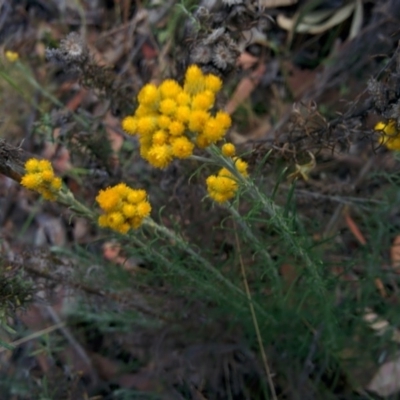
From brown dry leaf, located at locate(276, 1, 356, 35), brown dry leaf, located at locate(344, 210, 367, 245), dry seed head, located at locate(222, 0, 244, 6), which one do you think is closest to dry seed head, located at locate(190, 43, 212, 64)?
dry seed head, located at locate(222, 0, 244, 6)

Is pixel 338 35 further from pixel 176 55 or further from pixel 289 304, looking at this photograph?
pixel 289 304

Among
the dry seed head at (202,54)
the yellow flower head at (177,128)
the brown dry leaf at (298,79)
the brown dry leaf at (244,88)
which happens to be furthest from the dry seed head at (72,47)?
the brown dry leaf at (298,79)

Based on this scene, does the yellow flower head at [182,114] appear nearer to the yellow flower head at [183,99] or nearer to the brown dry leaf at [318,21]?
the yellow flower head at [183,99]

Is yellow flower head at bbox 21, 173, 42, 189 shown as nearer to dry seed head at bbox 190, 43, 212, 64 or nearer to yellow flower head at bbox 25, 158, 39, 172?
yellow flower head at bbox 25, 158, 39, 172

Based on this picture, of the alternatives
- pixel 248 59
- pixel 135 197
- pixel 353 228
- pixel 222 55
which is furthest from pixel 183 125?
pixel 248 59

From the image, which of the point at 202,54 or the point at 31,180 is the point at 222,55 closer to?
the point at 202,54

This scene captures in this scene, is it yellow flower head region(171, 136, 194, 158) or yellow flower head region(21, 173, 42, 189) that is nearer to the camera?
yellow flower head region(171, 136, 194, 158)
